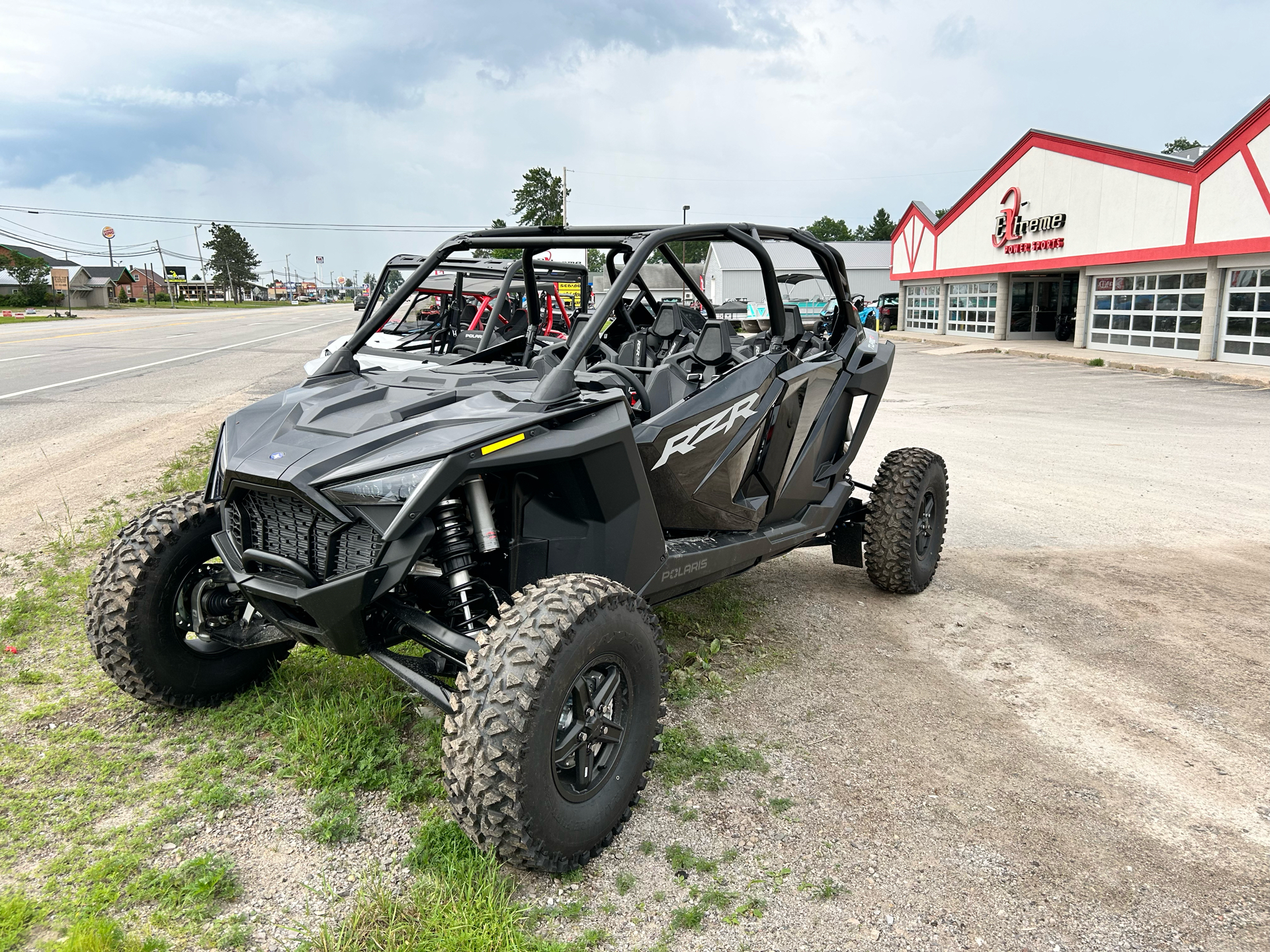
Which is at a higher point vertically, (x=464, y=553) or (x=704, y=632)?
(x=464, y=553)

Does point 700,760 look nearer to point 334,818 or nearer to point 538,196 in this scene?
point 334,818

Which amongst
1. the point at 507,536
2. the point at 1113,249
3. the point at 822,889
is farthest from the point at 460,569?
the point at 1113,249

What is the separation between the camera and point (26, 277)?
66312 millimetres

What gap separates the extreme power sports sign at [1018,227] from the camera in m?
28.9

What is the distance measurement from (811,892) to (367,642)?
1.57 metres

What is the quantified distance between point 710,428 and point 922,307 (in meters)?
40.0

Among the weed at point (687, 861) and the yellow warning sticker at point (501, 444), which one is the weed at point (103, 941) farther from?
the yellow warning sticker at point (501, 444)

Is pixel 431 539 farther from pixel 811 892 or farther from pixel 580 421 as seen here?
pixel 811 892

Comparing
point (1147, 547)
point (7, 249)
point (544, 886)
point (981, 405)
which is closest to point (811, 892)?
point (544, 886)

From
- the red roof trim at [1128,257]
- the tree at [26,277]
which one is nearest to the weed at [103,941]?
the red roof trim at [1128,257]

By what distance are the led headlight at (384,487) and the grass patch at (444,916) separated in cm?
110

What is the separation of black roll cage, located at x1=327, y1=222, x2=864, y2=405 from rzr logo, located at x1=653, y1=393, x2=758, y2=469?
0.50m

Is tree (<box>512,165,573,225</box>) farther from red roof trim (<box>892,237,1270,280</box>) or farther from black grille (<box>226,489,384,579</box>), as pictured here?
black grille (<box>226,489,384,579</box>)

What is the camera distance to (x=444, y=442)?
2783mm
